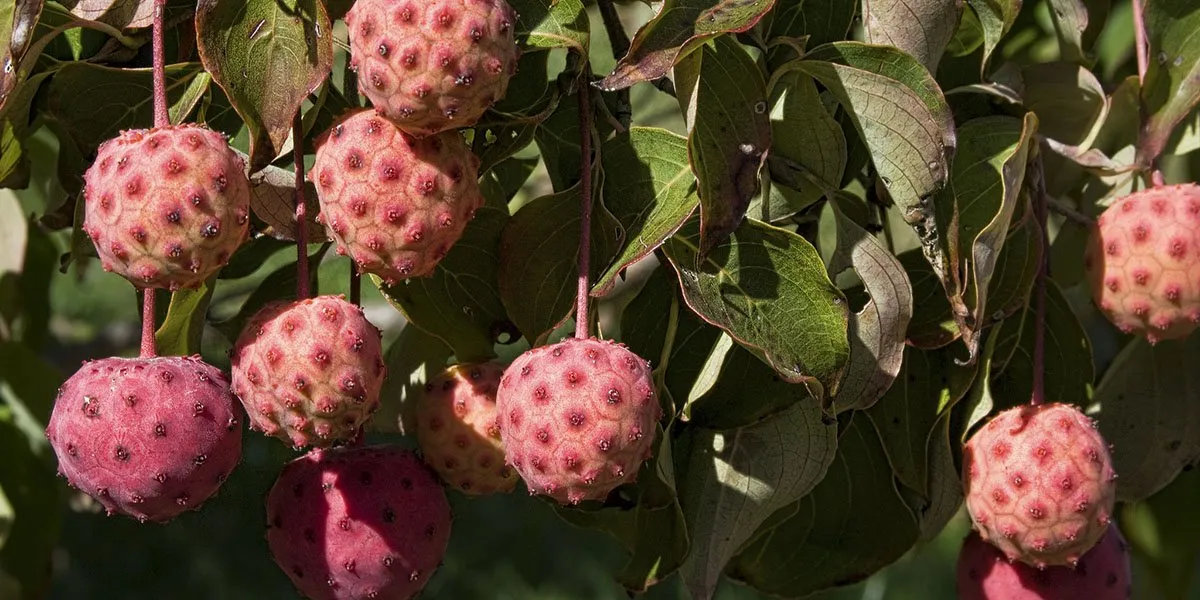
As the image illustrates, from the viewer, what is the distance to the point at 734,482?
1449 millimetres

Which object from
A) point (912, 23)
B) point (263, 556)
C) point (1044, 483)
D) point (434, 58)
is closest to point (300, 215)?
point (434, 58)

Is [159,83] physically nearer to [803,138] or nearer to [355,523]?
[355,523]

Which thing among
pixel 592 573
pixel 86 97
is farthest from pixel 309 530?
pixel 592 573

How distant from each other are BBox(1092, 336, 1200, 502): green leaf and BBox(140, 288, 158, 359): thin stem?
1.03 metres

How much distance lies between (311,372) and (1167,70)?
951 millimetres

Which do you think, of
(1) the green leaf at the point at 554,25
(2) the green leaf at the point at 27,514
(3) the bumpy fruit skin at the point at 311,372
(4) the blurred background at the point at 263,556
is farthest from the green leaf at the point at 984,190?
(4) the blurred background at the point at 263,556

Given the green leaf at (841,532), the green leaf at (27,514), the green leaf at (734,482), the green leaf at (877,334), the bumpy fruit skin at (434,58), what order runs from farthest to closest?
the green leaf at (27,514), the green leaf at (841,532), the green leaf at (734,482), the green leaf at (877,334), the bumpy fruit skin at (434,58)

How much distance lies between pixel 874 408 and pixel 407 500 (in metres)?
0.52

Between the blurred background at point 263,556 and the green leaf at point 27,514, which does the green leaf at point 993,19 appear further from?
the blurred background at point 263,556

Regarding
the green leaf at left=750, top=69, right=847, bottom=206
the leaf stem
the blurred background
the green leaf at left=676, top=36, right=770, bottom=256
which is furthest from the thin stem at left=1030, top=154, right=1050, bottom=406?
the blurred background

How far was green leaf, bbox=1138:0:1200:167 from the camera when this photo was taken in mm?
1489

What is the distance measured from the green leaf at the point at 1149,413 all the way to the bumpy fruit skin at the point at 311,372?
884 mm

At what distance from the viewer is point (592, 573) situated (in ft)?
15.1

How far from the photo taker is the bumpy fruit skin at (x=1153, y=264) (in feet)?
4.74
